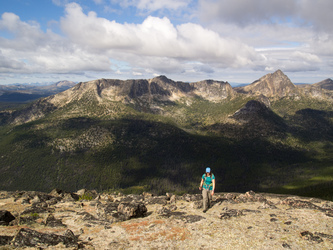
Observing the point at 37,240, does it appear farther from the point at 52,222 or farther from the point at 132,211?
the point at 132,211

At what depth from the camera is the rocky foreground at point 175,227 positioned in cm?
2045

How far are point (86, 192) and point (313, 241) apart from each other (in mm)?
50567

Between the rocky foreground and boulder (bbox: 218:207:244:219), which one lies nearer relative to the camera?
the rocky foreground

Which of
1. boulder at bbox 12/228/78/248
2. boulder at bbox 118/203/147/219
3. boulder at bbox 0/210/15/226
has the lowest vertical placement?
boulder at bbox 118/203/147/219

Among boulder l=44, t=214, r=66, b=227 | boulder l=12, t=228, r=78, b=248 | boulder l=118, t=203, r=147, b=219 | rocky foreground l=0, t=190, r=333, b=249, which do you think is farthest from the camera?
boulder l=118, t=203, r=147, b=219

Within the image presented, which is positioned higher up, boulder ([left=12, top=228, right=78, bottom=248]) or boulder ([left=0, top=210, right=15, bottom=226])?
boulder ([left=12, top=228, right=78, bottom=248])

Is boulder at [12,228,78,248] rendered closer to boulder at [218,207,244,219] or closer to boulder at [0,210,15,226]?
boulder at [0,210,15,226]

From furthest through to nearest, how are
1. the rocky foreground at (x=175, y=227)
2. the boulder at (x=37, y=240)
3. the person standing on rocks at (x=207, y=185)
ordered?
1. the person standing on rocks at (x=207, y=185)
2. the rocky foreground at (x=175, y=227)
3. the boulder at (x=37, y=240)

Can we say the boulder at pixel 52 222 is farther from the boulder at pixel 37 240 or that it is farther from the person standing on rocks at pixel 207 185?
the person standing on rocks at pixel 207 185

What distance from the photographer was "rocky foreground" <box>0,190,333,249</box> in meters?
20.5

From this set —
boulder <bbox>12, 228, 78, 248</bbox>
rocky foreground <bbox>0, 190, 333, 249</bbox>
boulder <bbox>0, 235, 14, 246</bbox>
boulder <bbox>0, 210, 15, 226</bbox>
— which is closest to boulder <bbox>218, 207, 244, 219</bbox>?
rocky foreground <bbox>0, 190, 333, 249</bbox>

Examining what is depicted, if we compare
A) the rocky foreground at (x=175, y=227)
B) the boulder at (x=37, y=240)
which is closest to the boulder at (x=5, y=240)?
the rocky foreground at (x=175, y=227)

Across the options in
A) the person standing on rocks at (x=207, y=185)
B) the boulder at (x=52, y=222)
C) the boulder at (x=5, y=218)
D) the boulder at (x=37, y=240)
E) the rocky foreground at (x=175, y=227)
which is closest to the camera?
the boulder at (x=37, y=240)

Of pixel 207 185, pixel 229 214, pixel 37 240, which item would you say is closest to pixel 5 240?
pixel 37 240
